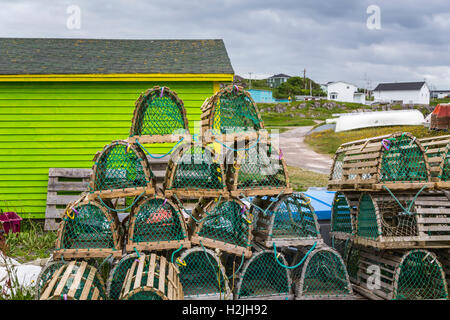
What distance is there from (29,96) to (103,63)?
1.57 meters

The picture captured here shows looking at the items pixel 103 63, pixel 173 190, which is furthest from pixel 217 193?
pixel 103 63

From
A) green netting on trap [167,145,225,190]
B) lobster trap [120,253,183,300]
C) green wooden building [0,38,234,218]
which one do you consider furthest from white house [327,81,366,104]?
lobster trap [120,253,183,300]

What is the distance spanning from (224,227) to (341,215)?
160cm

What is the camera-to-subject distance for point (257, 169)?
172 inches

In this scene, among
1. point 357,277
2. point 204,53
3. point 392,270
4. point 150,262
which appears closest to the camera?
point 150,262

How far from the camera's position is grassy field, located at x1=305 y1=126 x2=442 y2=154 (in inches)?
861

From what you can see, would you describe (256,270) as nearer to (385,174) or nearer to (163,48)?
(385,174)

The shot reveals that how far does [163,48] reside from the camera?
9.32 m

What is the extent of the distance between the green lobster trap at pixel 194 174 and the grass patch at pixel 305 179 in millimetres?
6726

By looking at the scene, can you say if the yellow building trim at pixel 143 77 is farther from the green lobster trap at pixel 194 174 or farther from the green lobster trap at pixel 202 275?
the green lobster trap at pixel 202 275

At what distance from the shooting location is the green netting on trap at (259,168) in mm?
4242

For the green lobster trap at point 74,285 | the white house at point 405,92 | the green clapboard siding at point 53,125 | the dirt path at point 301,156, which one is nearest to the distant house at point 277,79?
the white house at point 405,92

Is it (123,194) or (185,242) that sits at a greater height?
(123,194)

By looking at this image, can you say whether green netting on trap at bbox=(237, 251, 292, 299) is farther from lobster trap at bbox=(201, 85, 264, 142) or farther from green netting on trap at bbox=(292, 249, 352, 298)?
lobster trap at bbox=(201, 85, 264, 142)
